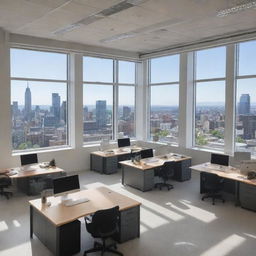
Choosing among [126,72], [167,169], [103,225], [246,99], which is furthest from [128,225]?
[126,72]

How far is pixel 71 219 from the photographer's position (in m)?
4.34

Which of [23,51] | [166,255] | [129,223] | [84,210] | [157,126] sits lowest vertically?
[166,255]

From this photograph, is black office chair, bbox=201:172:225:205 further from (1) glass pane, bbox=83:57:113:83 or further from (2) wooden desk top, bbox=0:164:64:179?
(1) glass pane, bbox=83:57:113:83

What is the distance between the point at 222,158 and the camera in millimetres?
7641

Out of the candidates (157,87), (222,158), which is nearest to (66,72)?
(157,87)

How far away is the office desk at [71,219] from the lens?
→ 4.39 m

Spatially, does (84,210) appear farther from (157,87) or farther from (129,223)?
(157,87)

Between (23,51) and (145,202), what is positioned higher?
(23,51)

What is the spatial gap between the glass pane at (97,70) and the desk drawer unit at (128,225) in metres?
6.24

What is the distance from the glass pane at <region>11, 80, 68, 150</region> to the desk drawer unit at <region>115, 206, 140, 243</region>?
524cm

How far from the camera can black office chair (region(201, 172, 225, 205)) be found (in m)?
6.89

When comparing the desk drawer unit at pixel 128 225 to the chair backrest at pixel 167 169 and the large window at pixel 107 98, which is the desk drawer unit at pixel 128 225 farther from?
the large window at pixel 107 98

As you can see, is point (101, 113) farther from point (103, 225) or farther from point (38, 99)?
point (103, 225)

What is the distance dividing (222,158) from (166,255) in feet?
12.7
